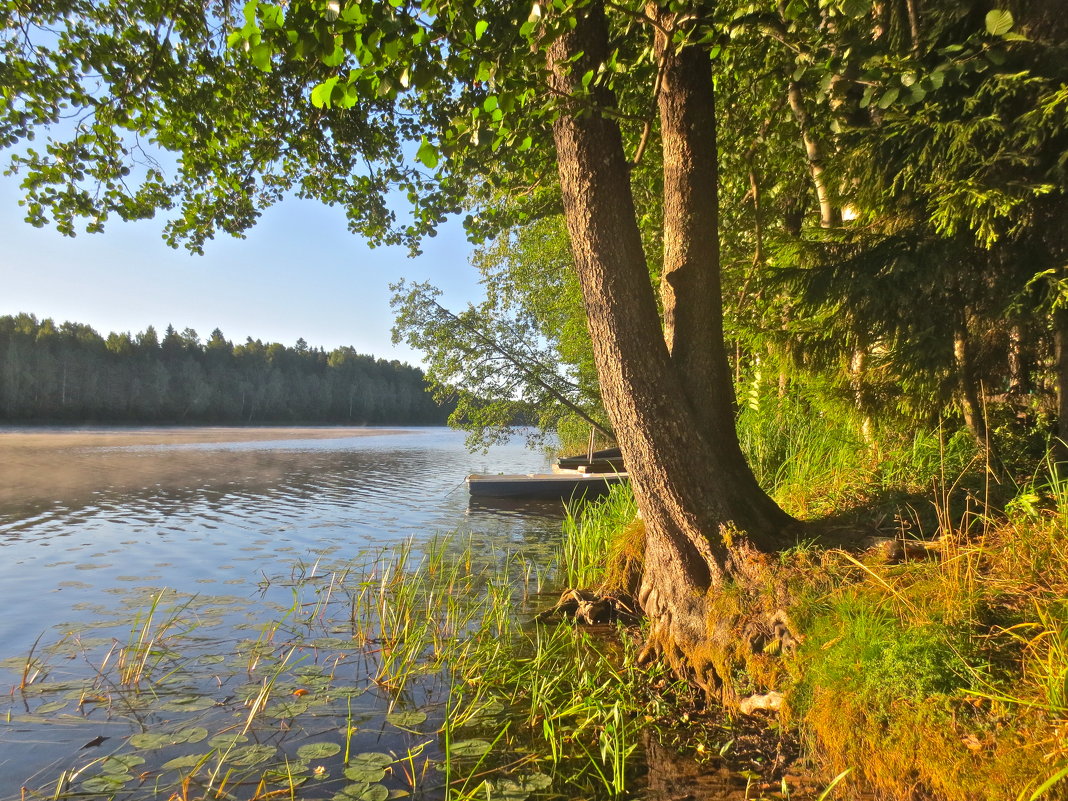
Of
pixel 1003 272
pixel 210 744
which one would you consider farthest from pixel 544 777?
pixel 1003 272

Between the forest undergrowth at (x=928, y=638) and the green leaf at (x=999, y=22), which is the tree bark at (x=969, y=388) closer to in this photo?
the forest undergrowth at (x=928, y=638)

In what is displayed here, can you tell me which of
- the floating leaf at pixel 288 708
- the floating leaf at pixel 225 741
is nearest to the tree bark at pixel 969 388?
the floating leaf at pixel 288 708

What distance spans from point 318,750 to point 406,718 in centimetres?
58

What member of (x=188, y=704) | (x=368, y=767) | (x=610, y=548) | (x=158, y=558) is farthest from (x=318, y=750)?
(x=158, y=558)

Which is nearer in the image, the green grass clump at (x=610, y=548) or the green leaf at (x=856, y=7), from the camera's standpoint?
the green leaf at (x=856, y=7)

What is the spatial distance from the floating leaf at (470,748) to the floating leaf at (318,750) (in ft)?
2.10

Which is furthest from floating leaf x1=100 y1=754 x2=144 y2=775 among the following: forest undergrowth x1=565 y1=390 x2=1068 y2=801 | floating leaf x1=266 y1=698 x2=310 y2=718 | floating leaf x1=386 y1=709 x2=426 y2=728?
forest undergrowth x1=565 y1=390 x2=1068 y2=801

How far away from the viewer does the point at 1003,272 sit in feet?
11.8

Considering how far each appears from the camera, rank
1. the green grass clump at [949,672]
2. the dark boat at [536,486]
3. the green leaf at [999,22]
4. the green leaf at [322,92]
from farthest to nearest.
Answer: the dark boat at [536,486]
the green leaf at [999,22]
the green leaf at [322,92]
the green grass clump at [949,672]

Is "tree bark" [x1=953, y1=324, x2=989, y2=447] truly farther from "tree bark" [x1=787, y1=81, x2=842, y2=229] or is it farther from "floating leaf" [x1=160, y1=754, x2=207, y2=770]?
"floating leaf" [x1=160, y1=754, x2=207, y2=770]

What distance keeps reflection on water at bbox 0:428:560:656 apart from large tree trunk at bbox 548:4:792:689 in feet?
17.2

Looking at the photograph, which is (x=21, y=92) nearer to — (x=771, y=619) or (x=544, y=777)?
(x=544, y=777)

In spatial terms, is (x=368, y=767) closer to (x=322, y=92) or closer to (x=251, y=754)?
(x=251, y=754)

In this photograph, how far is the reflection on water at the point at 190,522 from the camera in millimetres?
7156
